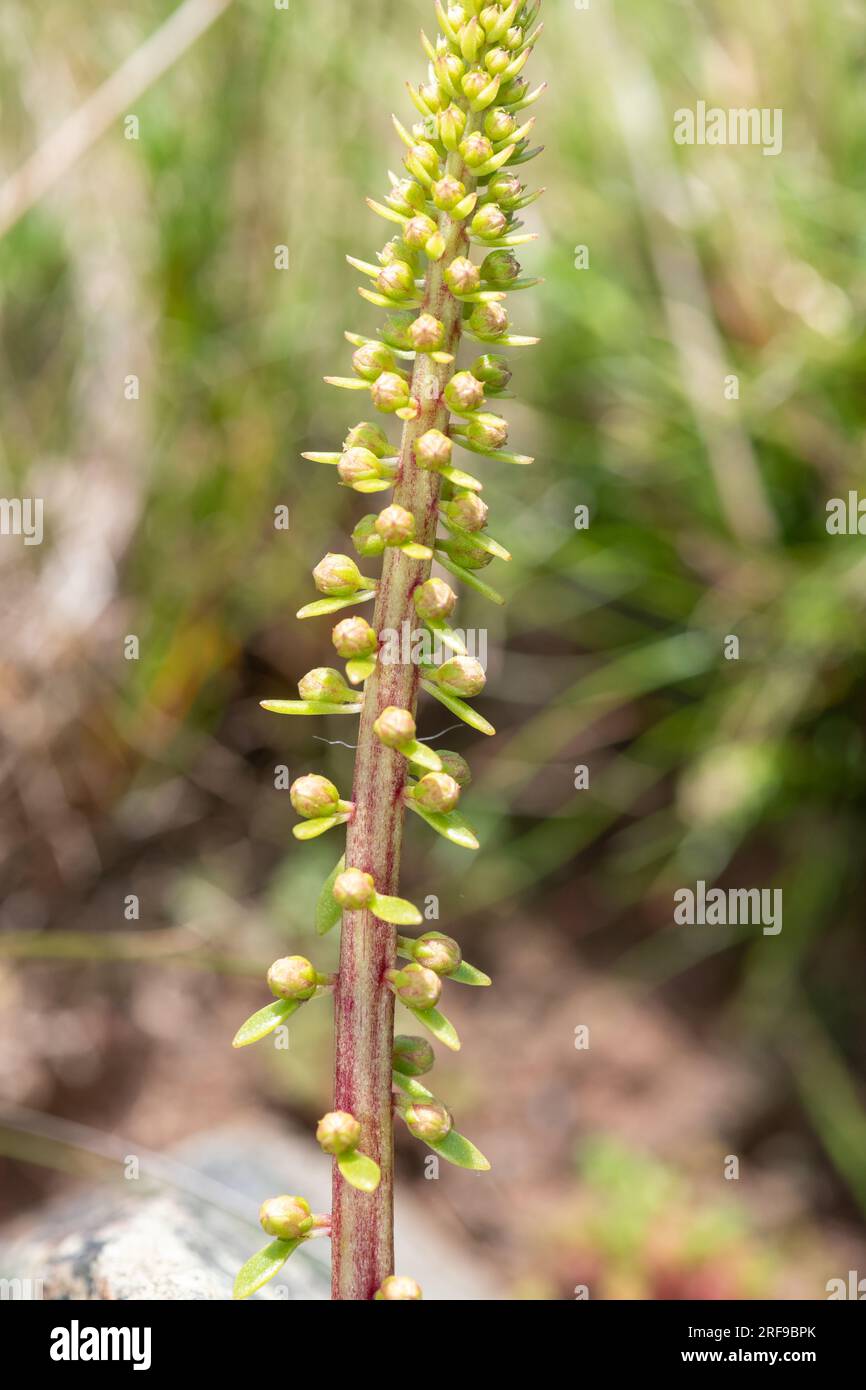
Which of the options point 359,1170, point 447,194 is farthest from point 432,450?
point 359,1170

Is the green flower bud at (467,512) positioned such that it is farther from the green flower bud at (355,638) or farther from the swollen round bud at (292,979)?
the swollen round bud at (292,979)

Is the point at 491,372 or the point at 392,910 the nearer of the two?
the point at 392,910

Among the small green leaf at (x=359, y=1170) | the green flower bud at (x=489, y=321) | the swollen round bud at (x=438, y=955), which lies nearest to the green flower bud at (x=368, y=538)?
the green flower bud at (x=489, y=321)

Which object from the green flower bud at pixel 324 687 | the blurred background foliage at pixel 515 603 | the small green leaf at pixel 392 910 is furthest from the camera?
the blurred background foliage at pixel 515 603

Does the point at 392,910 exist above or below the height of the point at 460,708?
below

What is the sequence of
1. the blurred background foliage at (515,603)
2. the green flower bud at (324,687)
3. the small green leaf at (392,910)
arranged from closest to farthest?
the small green leaf at (392,910) < the green flower bud at (324,687) < the blurred background foliage at (515,603)

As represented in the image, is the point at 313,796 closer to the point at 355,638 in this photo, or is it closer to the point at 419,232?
the point at 355,638

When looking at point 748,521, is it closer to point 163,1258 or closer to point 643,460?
point 643,460

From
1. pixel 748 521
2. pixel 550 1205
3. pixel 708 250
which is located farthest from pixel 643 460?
pixel 550 1205
